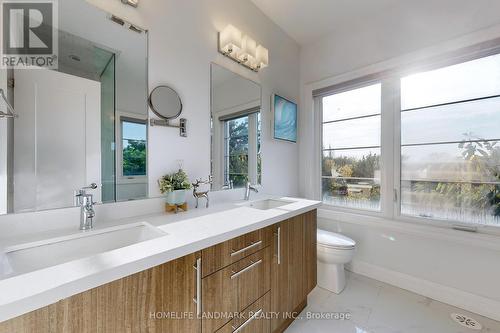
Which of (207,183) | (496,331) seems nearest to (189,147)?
(207,183)

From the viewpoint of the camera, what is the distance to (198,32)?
60.9 inches

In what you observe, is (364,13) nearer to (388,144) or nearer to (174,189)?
(388,144)

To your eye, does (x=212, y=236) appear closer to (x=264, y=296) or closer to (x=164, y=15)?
(x=264, y=296)

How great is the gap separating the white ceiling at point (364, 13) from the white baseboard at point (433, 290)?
212 cm

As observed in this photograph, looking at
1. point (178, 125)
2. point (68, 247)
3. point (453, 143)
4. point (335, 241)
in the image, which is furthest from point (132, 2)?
point (453, 143)

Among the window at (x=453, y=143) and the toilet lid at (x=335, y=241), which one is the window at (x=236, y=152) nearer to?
the toilet lid at (x=335, y=241)

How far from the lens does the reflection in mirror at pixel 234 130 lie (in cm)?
168

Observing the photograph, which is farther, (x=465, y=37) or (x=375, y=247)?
(x=375, y=247)

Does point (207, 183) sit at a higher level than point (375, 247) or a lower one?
higher

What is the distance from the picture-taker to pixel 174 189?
4.28 feet

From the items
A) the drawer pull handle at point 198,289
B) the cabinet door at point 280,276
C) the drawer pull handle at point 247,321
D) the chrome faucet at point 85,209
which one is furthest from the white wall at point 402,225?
the chrome faucet at point 85,209

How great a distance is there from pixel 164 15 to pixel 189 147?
2.77 ft

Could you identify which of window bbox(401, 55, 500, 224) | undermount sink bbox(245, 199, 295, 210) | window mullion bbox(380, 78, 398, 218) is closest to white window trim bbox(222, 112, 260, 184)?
undermount sink bbox(245, 199, 295, 210)

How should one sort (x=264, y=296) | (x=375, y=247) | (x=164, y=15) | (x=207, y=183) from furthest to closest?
(x=375, y=247), (x=207, y=183), (x=164, y=15), (x=264, y=296)
